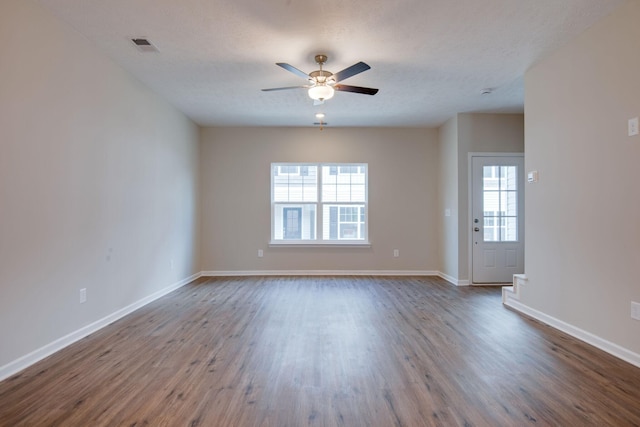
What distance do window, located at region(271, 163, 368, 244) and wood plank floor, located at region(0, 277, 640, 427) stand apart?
97.7 inches

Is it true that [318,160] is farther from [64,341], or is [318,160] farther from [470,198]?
[64,341]

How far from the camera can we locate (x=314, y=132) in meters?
6.05

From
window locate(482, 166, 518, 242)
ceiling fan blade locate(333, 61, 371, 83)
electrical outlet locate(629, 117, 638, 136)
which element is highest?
ceiling fan blade locate(333, 61, 371, 83)

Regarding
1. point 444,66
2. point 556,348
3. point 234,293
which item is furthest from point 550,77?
point 234,293

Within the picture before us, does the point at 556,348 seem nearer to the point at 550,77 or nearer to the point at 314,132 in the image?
the point at 550,77

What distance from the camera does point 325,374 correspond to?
Answer: 2.24 m

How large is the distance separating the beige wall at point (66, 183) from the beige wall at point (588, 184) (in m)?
4.44

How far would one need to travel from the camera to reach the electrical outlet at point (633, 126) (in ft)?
8.02

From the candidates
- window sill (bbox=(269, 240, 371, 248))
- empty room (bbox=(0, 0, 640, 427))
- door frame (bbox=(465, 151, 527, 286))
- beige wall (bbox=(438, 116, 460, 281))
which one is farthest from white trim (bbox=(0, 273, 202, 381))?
door frame (bbox=(465, 151, 527, 286))

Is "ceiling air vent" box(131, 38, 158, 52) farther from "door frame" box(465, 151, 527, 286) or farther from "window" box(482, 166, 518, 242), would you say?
"window" box(482, 166, 518, 242)

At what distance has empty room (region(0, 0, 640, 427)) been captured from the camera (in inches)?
80.0

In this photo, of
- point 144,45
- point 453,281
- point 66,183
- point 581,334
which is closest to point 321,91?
point 144,45

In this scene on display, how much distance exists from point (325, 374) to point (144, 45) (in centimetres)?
329

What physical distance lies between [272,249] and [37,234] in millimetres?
3788
